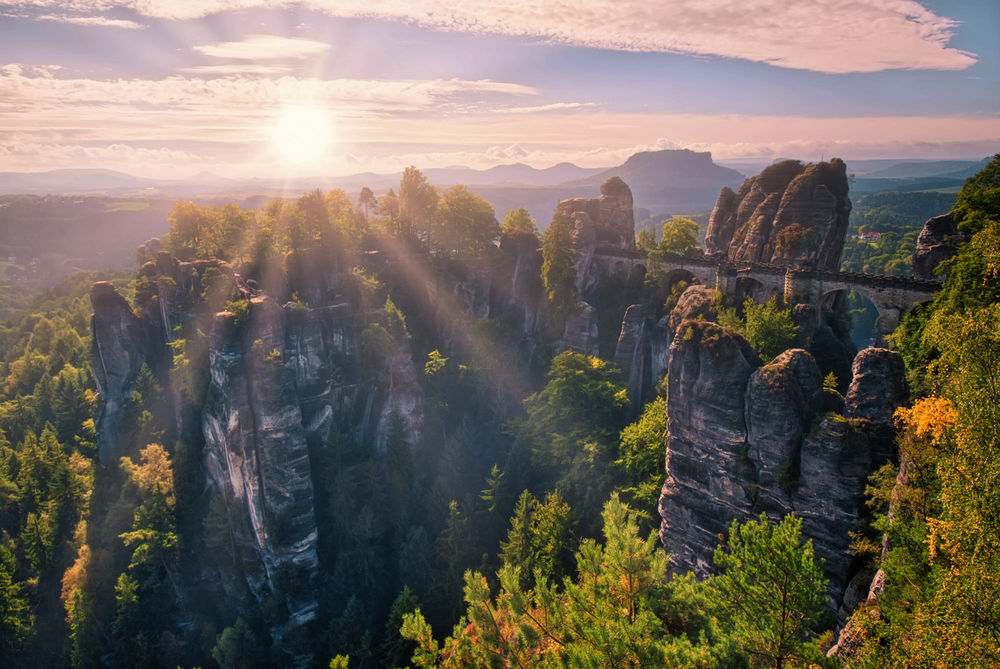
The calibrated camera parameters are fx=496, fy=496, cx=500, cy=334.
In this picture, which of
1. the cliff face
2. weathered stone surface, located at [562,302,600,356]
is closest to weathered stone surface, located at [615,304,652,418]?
weathered stone surface, located at [562,302,600,356]

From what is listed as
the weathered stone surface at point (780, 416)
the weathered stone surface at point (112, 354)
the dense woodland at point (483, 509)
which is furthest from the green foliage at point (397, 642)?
the weathered stone surface at point (112, 354)

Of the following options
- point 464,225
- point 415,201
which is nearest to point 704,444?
point 464,225

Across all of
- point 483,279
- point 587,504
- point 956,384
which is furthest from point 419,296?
point 956,384

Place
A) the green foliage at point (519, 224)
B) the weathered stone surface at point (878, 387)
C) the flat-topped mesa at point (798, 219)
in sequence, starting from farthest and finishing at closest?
the green foliage at point (519, 224) → the flat-topped mesa at point (798, 219) → the weathered stone surface at point (878, 387)

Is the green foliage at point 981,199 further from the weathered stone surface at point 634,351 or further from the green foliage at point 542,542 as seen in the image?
the green foliage at point 542,542

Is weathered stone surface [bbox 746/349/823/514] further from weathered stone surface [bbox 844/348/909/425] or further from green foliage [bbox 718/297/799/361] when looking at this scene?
green foliage [bbox 718/297/799/361]

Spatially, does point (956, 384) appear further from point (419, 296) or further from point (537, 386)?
point (419, 296)
